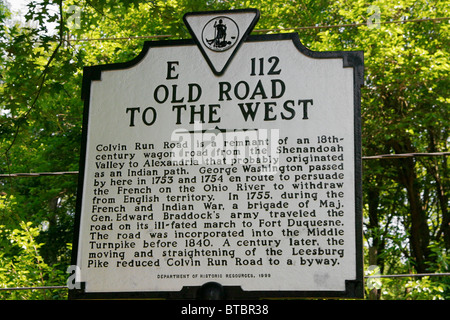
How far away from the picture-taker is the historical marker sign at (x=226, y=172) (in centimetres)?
414

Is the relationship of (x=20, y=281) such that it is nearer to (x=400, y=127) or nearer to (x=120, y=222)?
(x=120, y=222)

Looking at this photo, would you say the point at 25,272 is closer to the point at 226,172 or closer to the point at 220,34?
the point at 226,172

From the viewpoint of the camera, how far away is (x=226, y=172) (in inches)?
172

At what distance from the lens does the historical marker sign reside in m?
4.14

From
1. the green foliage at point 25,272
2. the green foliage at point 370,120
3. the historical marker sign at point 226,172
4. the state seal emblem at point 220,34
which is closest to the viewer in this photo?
the historical marker sign at point 226,172

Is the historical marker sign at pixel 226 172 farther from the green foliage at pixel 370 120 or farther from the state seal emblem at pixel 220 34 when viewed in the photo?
the green foliage at pixel 370 120

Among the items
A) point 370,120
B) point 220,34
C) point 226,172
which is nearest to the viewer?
point 226,172

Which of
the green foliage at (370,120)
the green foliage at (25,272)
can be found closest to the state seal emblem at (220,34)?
the green foliage at (370,120)

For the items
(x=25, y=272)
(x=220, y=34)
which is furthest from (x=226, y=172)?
(x=25, y=272)

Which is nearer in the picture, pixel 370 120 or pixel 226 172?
pixel 226 172

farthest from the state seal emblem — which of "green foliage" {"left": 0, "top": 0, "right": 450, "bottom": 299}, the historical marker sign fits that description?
"green foliage" {"left": 0, "top": 0, "right": 450, "bottom": 299}

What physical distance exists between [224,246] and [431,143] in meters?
11.6

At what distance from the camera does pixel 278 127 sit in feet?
14.4
